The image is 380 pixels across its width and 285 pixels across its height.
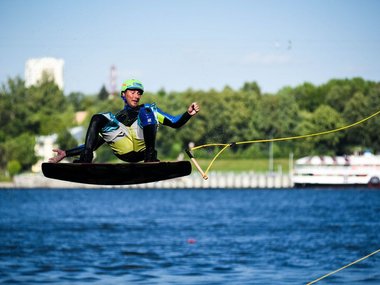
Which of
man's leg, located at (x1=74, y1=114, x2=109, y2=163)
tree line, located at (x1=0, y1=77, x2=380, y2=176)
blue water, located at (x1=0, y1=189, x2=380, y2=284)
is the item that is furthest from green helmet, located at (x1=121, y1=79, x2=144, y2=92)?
tree line, located at (x1=0, y1=77, x2=380, y2=176)

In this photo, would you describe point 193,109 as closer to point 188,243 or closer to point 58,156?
point 58,156

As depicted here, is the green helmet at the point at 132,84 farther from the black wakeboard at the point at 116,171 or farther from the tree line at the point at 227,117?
the tree line at the point at 227,117

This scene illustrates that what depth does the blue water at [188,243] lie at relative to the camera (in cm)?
5691

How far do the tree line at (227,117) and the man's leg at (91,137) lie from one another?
3325 inches

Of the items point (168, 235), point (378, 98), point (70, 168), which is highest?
point (378, 98)

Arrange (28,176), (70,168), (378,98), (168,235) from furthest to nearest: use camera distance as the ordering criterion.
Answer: (28,176) < (168,235) < (378,98) < (70,168)

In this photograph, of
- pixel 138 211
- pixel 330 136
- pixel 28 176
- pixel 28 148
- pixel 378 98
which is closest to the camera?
pixel 378 98

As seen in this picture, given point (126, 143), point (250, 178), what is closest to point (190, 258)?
point (126, 143)

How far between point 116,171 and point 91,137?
690 mm

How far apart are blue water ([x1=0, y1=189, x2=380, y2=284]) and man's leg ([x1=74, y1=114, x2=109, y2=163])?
35.6 meters

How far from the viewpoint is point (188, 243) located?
8212 cm

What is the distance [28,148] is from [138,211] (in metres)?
22.3

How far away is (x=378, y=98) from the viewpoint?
8806cm

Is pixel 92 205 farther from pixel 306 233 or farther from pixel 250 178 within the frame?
pixel 306 233
